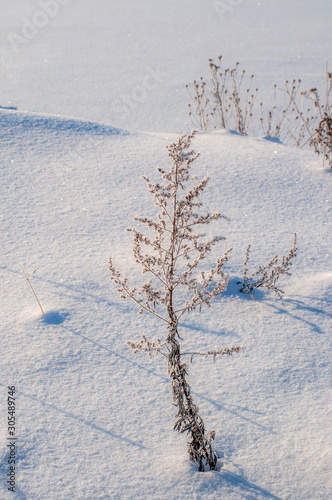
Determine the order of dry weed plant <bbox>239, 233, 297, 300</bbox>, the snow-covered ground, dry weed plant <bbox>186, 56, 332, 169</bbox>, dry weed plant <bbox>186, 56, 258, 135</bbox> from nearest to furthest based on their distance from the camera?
the snow-covered ground → dry weed plant <bbox>239, 233, 297, 300</bbox> → dry weed plant <bbox>186, 56, 332, 169</bbox> → dry weed plant <bbox>186, 56, 258, 135</bbox>

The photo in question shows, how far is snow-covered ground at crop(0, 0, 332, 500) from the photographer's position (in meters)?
1.65

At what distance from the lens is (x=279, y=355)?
216cm

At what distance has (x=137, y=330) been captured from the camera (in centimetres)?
229

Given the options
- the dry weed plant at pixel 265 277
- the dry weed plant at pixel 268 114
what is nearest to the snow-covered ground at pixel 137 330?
the dry weed plant at pixel 265 277

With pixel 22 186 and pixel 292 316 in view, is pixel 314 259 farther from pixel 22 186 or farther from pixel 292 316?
pixel 22 186

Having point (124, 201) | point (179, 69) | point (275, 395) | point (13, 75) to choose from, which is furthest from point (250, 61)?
point (275, 395)

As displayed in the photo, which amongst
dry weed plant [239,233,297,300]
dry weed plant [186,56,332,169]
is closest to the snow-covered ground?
dry weed plant [239,233,297,300]

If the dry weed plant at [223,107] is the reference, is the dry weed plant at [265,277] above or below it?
below

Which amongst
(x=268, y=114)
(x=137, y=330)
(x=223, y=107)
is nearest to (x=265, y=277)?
(x=137, y=330)

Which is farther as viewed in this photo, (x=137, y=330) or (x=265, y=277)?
(x=265, y=277)

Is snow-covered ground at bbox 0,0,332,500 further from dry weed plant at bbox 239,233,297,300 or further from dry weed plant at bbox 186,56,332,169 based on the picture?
dry weed plant at bbox 186,56,332,169

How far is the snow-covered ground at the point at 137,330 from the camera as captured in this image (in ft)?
5.42

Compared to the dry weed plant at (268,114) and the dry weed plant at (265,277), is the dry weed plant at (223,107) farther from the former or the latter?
the dry weed plant at (265,277)

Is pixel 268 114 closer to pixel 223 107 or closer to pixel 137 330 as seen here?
pixel 223 107
